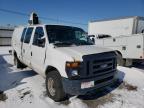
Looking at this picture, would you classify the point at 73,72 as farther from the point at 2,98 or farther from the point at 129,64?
the point at 129,64

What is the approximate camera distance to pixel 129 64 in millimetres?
10070

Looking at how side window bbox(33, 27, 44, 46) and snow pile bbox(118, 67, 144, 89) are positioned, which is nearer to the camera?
side window bbox(33, 27, 44, 46)

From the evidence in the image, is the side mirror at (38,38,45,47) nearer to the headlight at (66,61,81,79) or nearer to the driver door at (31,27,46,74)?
the driver door at (31,27,46,74)

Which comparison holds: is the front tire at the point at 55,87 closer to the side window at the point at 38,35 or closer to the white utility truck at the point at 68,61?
the white utility truck at the point at 68,61

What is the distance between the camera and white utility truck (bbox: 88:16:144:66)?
9.40 metres

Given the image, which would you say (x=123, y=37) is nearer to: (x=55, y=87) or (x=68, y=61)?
(x=55, y=87)

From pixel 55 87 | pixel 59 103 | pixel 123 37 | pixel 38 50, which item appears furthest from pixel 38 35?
pixel 123 37

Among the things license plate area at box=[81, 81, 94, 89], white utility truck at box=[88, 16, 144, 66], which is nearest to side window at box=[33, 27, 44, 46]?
license plate area at box=[81, 81, 94, 89]

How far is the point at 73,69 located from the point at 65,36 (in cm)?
179

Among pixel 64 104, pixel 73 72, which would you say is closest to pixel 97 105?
pixel 64 104

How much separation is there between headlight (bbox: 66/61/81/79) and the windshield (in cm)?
116

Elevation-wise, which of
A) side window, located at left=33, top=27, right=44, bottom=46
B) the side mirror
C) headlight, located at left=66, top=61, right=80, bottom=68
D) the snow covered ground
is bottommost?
the snow covered ground

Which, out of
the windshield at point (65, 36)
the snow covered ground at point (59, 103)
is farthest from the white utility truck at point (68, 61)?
the snow covered ground at point (59, 103)

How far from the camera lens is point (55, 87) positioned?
15.9 ft
